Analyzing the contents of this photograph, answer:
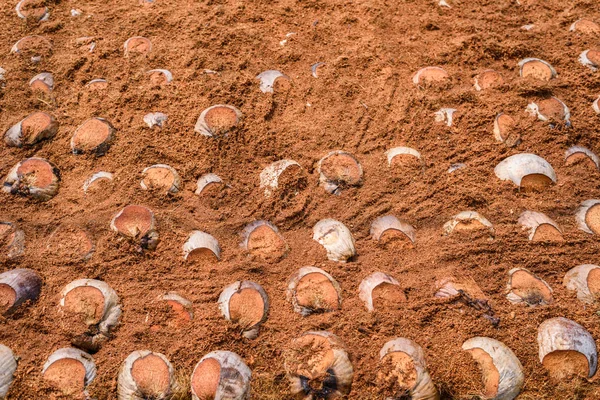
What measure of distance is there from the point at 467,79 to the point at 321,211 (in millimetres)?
1438

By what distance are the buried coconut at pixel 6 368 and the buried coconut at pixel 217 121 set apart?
140 cm

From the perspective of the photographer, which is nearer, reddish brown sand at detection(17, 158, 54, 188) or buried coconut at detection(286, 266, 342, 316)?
buried coconut at detection(286, 266, 342, 316)

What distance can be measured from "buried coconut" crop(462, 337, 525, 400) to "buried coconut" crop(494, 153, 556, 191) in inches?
38.2

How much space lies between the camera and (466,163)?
9.07 feet

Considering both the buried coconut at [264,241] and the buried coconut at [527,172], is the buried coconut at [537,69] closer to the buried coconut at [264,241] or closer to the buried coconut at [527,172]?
the buried coconut at [527,172]

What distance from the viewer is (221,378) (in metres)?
1.95

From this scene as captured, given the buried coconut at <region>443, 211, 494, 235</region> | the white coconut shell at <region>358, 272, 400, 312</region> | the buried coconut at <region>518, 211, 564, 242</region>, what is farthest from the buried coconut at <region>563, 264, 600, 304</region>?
the white coconut shell at <region>358, 272, 400, 312</region>

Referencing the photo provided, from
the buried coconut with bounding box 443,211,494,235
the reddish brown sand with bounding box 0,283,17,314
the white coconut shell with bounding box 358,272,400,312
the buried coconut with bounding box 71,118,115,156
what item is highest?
the buried coconut with bounding box 71,118,115,156

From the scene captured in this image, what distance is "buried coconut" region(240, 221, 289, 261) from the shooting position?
2.39m

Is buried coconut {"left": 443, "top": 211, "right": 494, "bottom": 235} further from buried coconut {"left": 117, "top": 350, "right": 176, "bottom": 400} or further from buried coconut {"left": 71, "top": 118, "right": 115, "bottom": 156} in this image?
buried coconut {"left": 71, "top": 118, "right": 115, "bottom": 156}

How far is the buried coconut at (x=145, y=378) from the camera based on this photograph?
1.95m

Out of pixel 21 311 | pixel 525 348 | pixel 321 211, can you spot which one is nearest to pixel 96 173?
pixel 21 311

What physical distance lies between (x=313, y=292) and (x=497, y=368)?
2.71ft

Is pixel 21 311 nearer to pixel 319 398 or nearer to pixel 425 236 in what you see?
pixel 319 398
